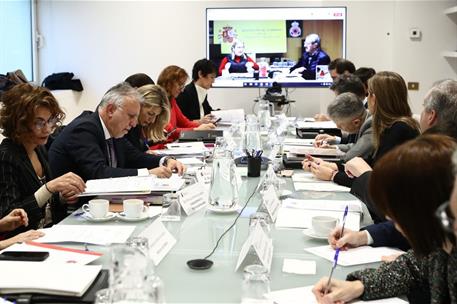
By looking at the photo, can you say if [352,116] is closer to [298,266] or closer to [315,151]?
[315,151]

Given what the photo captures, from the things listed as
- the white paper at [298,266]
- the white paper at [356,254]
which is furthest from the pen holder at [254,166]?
the white paper at [298,266]

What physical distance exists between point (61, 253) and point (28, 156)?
0.89m

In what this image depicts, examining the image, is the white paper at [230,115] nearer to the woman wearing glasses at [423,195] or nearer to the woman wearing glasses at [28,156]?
the woman wearing glasses at [28,156]

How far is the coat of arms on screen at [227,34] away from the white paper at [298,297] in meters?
5.12

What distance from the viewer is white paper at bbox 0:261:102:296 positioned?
1320 mm

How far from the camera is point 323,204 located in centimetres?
232

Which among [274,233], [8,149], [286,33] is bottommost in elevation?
[274,233]

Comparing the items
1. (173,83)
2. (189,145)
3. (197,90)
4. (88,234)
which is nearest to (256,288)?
(88,234)

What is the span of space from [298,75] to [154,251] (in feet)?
16.1

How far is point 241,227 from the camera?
2.01 meters

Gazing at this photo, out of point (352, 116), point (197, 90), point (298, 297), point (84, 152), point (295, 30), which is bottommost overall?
point (298, 297)

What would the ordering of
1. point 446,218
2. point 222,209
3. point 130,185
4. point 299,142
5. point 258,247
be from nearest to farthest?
point 446,218
point 258,247
point 222,209
point 130,185
point 299,142

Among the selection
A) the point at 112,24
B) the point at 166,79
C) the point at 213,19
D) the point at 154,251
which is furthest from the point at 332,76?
the point at 154,251

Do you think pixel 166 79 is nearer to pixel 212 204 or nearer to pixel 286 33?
pixel 286 33
